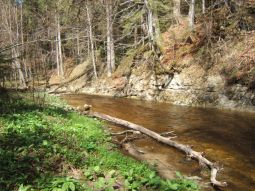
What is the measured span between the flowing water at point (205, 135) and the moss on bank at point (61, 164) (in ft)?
6.39

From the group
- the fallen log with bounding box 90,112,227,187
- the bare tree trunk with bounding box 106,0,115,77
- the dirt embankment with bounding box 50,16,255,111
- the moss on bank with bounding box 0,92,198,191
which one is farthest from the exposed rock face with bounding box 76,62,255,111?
the moss on bank with bounding box 0,92,198,191

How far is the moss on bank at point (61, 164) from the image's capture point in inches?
256

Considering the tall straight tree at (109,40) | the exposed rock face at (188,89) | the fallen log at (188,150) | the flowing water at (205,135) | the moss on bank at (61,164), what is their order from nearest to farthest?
1. the moss on bank at (61,164)
2. the fallen log at (188,150)
3. the flowing water at (205,135)
4. the exposed rock face at (188,89)
5. the tall straight tree at (109,40)

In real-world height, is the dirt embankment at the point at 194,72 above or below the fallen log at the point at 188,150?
above

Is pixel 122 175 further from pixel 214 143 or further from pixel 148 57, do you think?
pixel 148 57

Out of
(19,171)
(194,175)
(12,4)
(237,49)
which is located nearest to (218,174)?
(194,175)

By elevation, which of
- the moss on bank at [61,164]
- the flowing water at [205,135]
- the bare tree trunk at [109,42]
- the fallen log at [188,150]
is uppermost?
the bare tree trunk at [109,42]

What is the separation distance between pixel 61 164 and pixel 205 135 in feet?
26.5

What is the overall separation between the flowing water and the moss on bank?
6.39 ft

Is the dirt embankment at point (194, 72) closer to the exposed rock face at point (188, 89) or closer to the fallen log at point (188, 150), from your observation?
the exposed rock face at point (188, 89)

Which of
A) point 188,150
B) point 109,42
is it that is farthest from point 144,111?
point 109,42

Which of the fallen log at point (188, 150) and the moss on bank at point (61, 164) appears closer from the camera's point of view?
the moss on bank at point (61, 164)

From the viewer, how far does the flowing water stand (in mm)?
9598

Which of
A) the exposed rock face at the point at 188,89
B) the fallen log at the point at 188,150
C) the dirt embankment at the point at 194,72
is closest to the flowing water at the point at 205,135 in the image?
the fallen log at the point at 188,150
